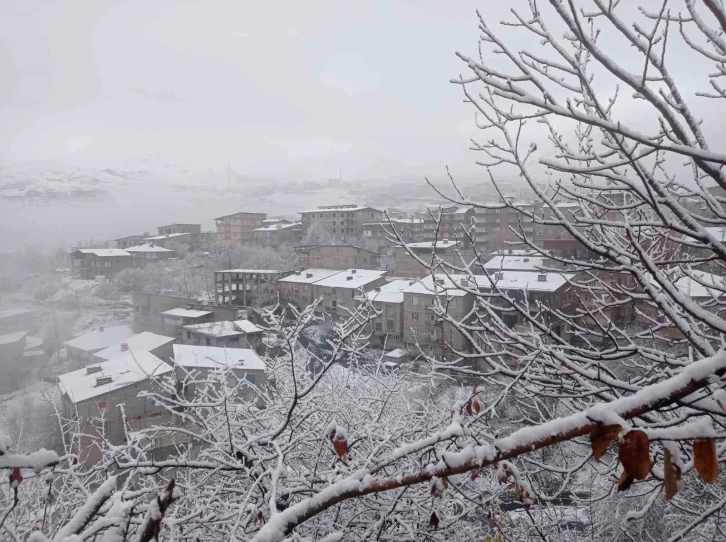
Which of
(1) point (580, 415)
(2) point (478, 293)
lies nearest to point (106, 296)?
(2) point (478, 293)

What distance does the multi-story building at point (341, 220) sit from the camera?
42625 mm

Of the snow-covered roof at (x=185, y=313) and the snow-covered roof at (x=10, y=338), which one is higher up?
the snow-covered roof at (x=10, y=338)

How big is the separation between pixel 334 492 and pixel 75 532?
74cm

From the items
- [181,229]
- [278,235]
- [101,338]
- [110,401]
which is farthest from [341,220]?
[110,401]

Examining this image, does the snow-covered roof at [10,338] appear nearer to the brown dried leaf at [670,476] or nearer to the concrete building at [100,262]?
the brown dried leaf at [670,476]

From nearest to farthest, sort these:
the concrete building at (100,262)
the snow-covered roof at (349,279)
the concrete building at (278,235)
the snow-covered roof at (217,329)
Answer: the concrete building at (100,262)
the snow-covered roof at (217,329)
the snow-covered roof at (349,279)
the concrete building at (278,235)

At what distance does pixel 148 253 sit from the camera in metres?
28.9

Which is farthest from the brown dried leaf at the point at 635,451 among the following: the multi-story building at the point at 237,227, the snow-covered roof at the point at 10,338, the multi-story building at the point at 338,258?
the multi-story building at the point at 237,227

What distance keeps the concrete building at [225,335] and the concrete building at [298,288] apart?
492cm

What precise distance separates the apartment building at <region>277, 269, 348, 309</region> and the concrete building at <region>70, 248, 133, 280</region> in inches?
331

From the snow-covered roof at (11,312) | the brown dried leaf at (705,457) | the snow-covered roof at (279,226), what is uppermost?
the brown dried leaf at (705,457)

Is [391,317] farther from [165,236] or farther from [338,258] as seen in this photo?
[165,236]

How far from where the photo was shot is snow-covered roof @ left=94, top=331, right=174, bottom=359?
16.0 m

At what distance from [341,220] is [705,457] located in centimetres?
4324
